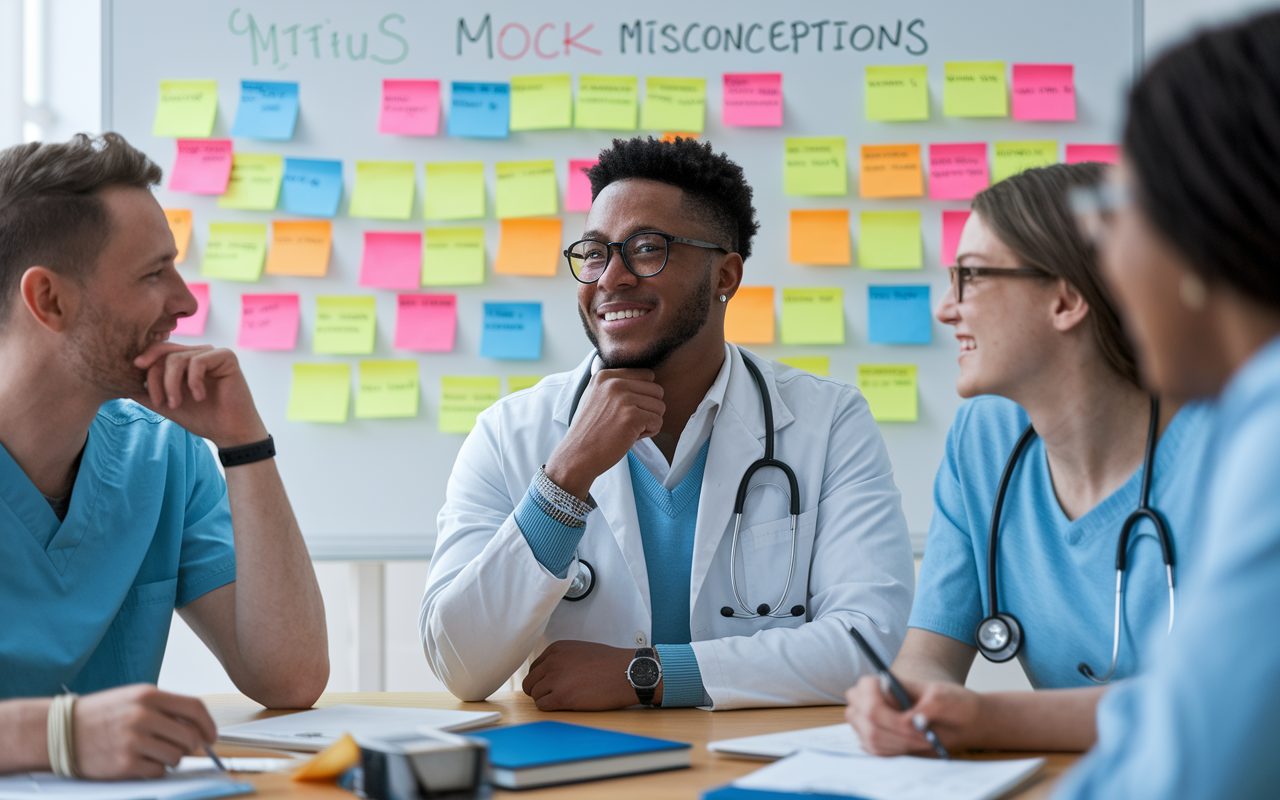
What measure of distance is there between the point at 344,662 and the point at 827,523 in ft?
5.89

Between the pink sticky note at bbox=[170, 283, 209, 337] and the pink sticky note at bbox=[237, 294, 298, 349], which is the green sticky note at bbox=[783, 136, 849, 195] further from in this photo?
the pink sticky note at bbox=[170, 283, 209, 337]

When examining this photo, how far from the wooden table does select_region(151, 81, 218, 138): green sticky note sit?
1.41m

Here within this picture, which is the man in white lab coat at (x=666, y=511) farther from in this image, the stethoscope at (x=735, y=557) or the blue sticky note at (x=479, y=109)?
the blue sticky note at (x=479, y=109)

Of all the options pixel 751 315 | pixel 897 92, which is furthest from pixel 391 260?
pixel 897 92

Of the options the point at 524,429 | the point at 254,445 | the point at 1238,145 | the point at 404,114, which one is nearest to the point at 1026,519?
the point at 524,429

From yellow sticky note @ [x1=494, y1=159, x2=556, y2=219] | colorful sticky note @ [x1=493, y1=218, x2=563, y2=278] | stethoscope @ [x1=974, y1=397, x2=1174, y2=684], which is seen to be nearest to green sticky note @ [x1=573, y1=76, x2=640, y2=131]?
yellow sticky note @ [x1=494, y1=159, x2=556, y2=219]

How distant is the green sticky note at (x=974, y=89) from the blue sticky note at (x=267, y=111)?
1.54m

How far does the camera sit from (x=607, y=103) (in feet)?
7.98

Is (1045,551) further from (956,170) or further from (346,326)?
(346,326)

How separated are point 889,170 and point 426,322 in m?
1.15

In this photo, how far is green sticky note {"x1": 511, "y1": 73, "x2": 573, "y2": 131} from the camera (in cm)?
243

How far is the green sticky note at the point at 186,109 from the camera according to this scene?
2.43 metres

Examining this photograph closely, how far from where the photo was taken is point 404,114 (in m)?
2.44

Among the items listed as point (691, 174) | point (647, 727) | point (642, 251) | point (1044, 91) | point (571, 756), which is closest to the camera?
point (571, 756)
